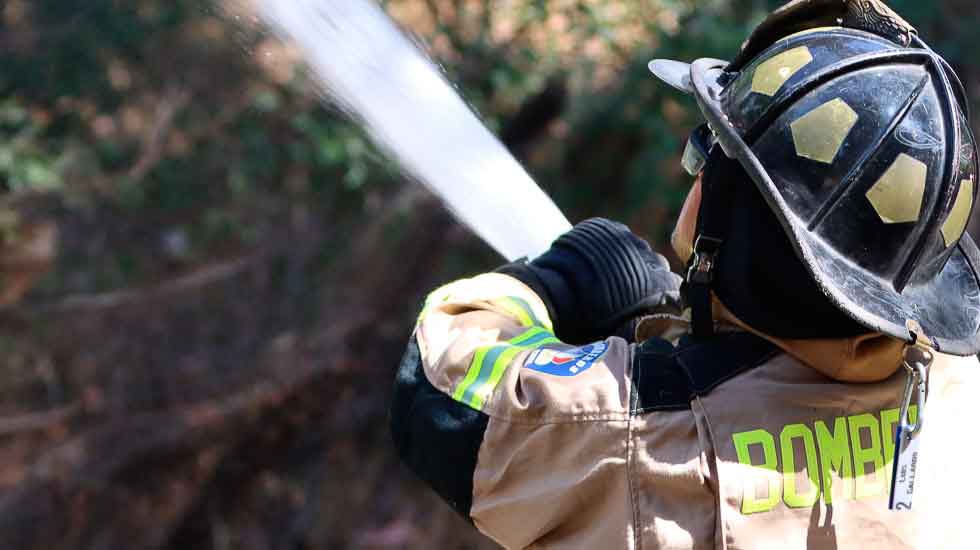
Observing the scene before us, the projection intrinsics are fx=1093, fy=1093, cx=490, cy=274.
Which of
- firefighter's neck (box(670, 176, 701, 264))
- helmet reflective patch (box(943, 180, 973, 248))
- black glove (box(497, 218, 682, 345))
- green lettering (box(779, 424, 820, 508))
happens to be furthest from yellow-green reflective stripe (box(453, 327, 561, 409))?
helmet reflective patch (box(943, 180, 973, 248))

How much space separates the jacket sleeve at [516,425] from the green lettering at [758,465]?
155 millimetres

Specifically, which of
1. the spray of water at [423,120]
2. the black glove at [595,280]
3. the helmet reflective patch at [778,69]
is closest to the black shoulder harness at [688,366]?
the black glove at [595,280]

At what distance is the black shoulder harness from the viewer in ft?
4.83

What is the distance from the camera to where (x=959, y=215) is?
1.49 meters

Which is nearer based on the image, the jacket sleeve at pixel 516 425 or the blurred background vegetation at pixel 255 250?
the jacket sleeve at pixel 516 425

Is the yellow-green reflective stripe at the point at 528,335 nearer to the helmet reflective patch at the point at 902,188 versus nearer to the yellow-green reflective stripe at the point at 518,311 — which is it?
the yellow-green reflective stripe at the point at 518,311

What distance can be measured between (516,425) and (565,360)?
117 millimetres

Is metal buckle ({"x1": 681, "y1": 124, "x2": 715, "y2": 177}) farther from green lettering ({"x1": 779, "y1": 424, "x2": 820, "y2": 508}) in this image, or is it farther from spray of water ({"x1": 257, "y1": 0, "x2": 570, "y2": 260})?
spray of water ({"x1": 257, "y1": 0, "x2": 570, "y2": 260})

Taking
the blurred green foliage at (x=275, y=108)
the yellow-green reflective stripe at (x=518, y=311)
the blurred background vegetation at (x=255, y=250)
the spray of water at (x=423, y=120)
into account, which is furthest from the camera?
the blurred background vegetation at (x=255, y=250)

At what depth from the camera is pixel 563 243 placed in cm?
181

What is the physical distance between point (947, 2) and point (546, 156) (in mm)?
1769

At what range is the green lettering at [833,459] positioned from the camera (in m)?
1.49

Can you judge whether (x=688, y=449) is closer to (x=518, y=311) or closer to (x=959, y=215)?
(x=518, y=311)

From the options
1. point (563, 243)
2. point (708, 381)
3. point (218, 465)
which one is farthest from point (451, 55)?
point (708, 381)
